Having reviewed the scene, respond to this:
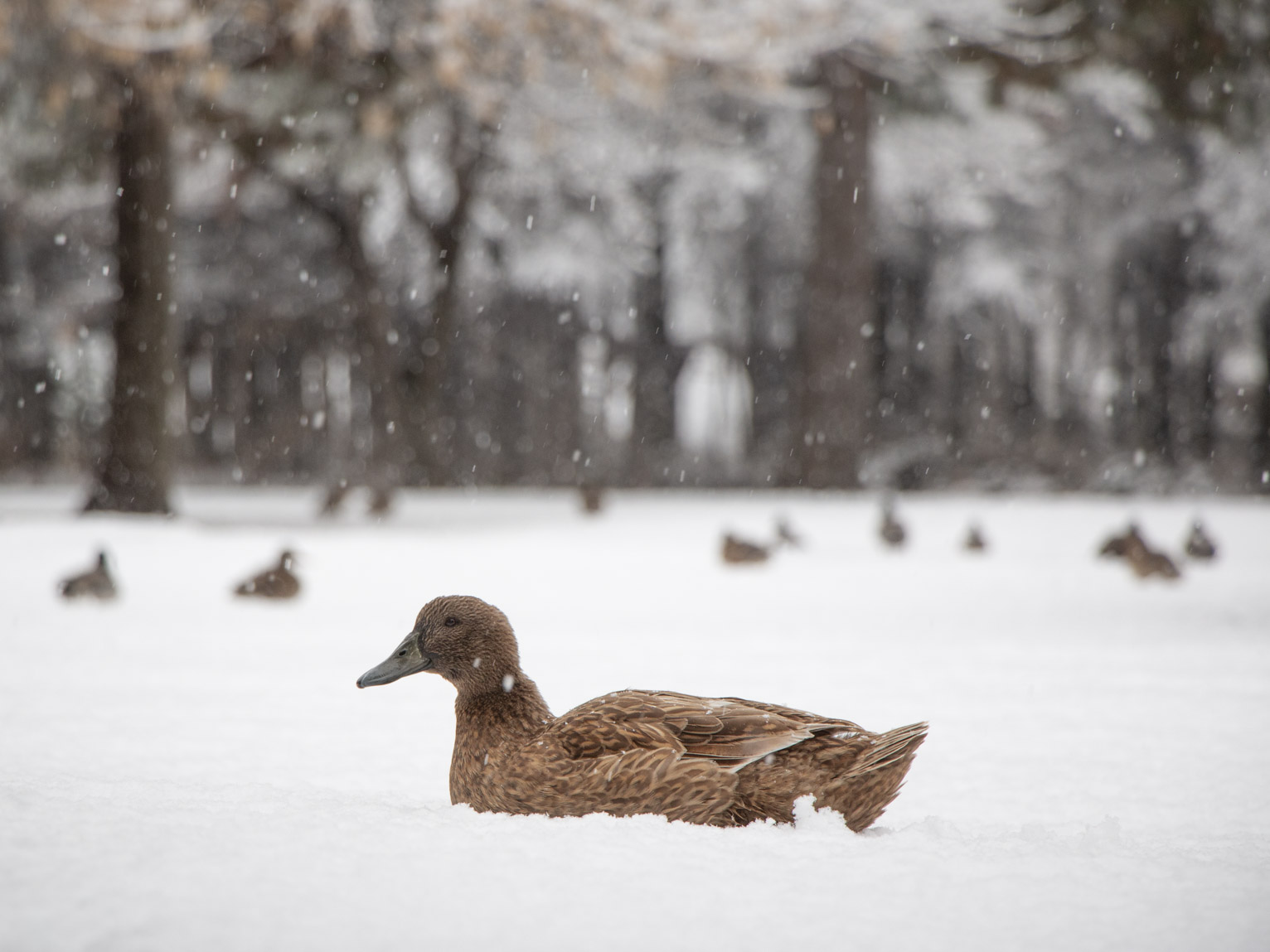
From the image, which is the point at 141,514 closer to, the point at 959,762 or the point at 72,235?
the point at 959,762

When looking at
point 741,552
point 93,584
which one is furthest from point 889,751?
point 741,552

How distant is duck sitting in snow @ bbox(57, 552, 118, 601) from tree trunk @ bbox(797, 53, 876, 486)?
12553mm

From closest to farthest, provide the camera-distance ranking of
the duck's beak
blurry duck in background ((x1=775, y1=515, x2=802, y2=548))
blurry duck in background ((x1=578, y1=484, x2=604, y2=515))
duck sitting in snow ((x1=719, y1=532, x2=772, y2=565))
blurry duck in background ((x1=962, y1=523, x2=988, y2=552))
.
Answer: the duck's beak, duck sitting in snow ((x1=719, y1=532, x2=772, y2=565)), blurry duck in background ((x1=962, y1=523, x2=988, y2=552)), blurry duck in background ((x1=775, y1=515, x2=802, y2=548)), blurry duck in background ((x1=578, y1=484, x2=604, y2=515))

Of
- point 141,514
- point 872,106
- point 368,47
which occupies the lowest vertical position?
point 141,514

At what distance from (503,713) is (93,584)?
5849 mm

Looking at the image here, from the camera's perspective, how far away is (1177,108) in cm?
1683

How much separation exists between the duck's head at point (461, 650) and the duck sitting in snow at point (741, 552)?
7028mm

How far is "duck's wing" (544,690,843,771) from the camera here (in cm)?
326

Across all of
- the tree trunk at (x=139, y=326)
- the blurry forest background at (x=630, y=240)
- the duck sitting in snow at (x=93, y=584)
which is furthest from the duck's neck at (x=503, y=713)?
the tree trunk at (x=139, y=326)

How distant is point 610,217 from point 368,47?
10.5m

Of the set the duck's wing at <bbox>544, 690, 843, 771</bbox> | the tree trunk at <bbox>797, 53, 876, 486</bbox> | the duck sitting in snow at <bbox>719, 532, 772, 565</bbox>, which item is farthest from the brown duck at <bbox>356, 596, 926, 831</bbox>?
the tree trunk at <bbox>797, 53, 876, 486</bbox>

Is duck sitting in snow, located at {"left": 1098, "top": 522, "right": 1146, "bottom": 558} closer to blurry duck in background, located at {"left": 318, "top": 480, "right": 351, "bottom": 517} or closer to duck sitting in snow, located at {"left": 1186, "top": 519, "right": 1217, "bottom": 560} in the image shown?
duck sitting in snow, located at {"left": 1186, "top": 519, "right": 1217, "bottom": 560}

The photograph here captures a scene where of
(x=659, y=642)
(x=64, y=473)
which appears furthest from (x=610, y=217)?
(x=659, y=642)

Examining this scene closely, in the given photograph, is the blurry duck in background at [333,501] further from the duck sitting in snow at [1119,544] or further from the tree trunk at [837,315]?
the duck sitting in snow at [1119,544]
